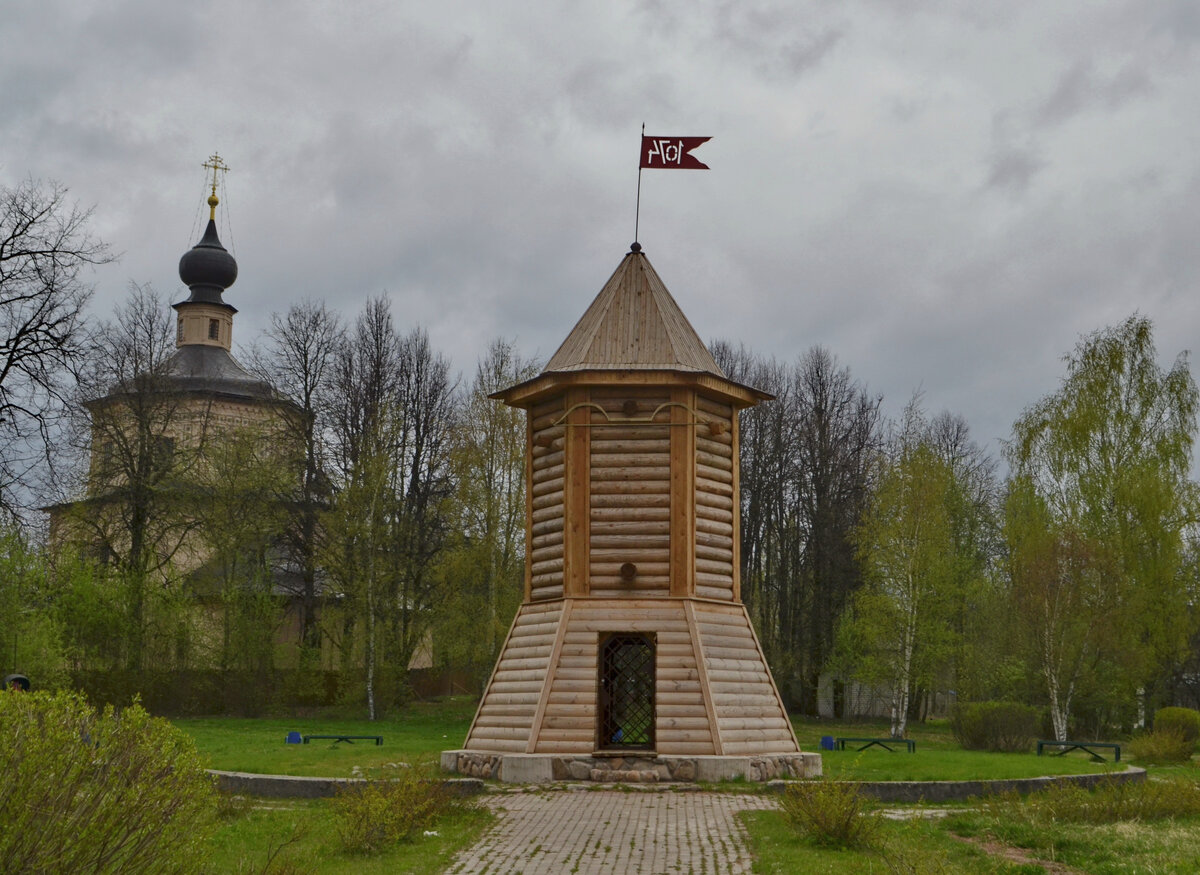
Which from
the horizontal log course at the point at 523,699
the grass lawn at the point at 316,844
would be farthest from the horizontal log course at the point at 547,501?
the grass lawn at the point at 316,844

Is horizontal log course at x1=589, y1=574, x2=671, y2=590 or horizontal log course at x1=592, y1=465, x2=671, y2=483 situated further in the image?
horizontal log course at x1=592, y1=465, x2=671, y2=483

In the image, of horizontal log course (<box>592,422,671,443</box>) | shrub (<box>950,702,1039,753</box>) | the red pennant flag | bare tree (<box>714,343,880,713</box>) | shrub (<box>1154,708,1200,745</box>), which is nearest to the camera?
horizontal log course (<box>592,422,671,443</box>)

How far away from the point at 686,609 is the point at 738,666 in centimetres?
113

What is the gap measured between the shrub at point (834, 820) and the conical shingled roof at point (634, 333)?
26.2 feet

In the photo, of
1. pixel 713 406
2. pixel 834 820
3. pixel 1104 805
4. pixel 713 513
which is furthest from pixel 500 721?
pixel 1104 805

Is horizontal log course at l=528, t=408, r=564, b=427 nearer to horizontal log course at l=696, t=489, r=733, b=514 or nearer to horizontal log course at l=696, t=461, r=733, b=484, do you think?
horizontal log course at l=696, t=461, r=733, b=484

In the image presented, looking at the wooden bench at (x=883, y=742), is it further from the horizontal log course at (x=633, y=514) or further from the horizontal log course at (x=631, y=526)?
the horizontal log course at (x=633, y=514)

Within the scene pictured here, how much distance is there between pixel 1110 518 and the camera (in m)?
33.2

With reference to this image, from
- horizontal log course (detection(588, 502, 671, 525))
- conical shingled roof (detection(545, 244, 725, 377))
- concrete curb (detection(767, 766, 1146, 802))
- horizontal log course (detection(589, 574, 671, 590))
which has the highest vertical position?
conical shingled roof (detection(545, 244, 725, 377))

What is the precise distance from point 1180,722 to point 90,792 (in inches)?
1008

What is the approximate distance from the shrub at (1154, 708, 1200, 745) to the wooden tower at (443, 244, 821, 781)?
12521 millimetres

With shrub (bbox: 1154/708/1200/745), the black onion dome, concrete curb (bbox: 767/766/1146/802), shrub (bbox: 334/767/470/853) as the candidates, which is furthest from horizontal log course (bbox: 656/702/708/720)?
the black onion dome

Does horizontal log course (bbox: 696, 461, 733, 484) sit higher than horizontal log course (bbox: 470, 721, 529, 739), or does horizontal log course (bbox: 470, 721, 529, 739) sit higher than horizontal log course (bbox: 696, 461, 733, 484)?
horizontal log course (bbox: 696, 461, 733, 484)

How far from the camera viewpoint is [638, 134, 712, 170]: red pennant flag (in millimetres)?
19594
